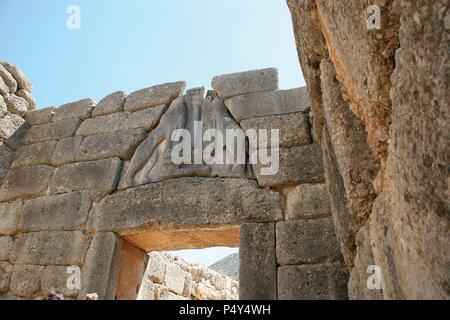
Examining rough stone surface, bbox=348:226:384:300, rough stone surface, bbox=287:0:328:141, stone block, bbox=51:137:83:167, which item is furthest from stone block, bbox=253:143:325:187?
stone block, bbox=51:137:83:167

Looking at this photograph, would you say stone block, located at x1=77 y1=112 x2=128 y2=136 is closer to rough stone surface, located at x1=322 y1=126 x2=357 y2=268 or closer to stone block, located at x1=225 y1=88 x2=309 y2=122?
stone block, located at x1=225 y1=88 x2=309 y2=122

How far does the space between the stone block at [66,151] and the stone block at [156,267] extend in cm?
151

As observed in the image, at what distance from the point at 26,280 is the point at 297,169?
2.94 meters

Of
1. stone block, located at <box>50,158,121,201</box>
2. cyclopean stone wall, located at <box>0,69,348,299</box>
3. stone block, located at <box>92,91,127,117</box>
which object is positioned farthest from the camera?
stone block, located at <box>92,91,127,117</box>

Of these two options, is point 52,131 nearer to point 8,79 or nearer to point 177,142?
point 8,79

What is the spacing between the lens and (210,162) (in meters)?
3.95

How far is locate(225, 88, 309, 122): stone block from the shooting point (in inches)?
158

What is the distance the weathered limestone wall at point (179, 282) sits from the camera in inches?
190

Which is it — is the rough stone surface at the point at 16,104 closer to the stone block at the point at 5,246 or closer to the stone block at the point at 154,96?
the stone block at the point at 154,96

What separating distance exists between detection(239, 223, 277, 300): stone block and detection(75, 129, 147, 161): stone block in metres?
1.71

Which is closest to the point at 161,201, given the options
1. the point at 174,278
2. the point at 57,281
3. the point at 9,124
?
the point at 57,281

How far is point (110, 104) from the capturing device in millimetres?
5016

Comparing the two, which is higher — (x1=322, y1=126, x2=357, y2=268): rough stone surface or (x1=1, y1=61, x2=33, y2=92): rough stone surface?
(x1=1, y1=61, x2=33, y2=92): rough stone surface
